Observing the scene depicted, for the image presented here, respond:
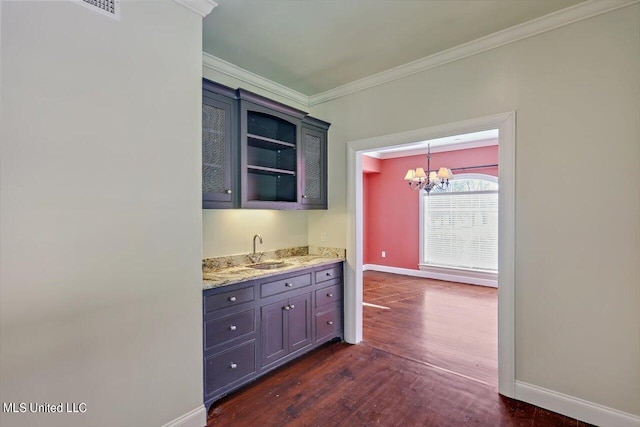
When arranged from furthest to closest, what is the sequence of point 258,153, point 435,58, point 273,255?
point 273,255 → point 258,153 → point 435,58

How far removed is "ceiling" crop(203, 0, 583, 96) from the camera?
216 centimetres

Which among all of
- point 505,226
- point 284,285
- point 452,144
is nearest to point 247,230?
point 284,285

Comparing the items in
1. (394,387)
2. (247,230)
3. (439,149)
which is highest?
(439,149)

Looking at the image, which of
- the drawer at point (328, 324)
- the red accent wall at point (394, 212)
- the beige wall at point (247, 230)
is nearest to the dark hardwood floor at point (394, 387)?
the drawer at point (328, 324)

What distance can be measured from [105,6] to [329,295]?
2.90 meters

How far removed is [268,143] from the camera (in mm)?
3244

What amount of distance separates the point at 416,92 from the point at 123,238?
2714 mm

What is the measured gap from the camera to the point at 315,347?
10.6 ft

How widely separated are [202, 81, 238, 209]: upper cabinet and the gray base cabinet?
29.6 inches

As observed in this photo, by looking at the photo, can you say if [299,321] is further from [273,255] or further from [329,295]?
[273,255]

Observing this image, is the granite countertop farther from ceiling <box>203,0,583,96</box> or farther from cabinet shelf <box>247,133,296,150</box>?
ceiling <box>203,0,583,96</box>

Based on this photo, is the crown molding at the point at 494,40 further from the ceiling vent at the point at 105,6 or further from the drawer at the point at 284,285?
the ceiling vent at the point at 105,6

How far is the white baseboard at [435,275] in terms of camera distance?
239 inches

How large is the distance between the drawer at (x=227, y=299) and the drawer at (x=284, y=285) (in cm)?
14
